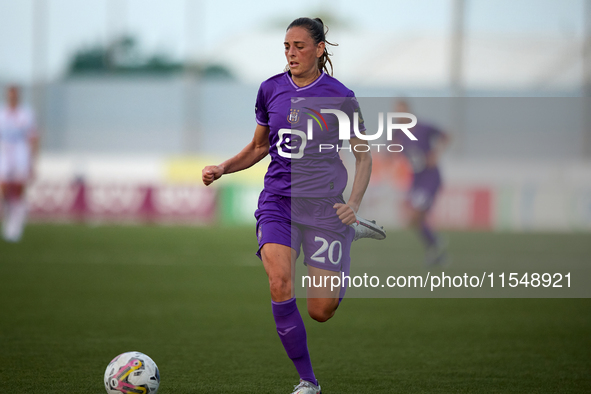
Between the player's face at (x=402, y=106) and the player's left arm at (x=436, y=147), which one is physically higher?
the player's face at (x=402, y=106)

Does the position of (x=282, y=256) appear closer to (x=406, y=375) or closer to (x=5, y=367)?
(x=406, y=375)

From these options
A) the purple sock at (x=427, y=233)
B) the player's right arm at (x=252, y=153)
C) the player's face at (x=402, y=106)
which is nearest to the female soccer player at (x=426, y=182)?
the purple sock at (x=427, y=233)

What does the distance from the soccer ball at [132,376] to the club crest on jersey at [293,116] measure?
1.59 meters

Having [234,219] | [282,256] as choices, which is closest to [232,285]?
[282,256]

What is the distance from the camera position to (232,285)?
9289 millimetres

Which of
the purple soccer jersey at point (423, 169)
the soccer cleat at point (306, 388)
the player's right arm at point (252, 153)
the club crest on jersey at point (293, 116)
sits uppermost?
the purple soccer jersey at point (423, 169)

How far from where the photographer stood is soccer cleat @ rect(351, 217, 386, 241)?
4.64 metres

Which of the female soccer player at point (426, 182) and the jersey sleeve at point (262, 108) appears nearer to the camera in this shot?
the jersey sleeve at point (262, 108)

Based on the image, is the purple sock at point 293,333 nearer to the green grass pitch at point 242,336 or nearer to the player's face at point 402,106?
the green grass pitch at point 242,336

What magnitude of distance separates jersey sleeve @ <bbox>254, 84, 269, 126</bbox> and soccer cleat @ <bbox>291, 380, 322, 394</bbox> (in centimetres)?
157

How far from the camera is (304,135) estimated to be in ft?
14.4

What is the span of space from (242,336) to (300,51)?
2721 millimetres

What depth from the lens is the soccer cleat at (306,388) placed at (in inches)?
162

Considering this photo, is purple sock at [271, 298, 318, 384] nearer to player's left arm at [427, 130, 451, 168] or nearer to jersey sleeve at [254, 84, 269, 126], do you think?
jersey sleeve at [254, 84, 269, 126]
